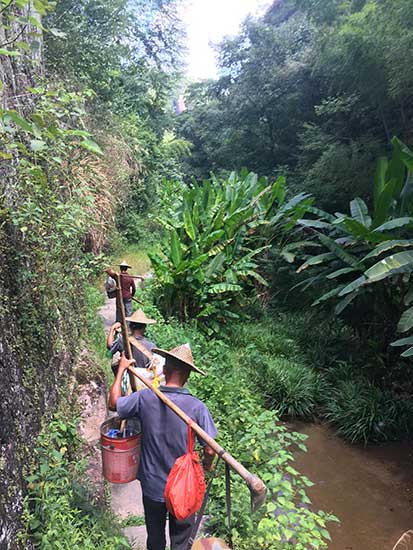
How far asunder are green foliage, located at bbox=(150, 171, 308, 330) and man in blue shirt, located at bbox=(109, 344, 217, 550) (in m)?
4.93

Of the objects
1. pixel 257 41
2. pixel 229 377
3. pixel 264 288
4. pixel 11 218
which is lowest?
pixel 229 377

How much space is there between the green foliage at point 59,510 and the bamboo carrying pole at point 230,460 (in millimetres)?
793

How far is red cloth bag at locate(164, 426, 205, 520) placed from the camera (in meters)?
2.05

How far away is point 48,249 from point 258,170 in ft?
49.9

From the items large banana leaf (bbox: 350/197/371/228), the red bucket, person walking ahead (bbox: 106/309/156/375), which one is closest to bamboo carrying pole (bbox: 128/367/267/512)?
the red bucket

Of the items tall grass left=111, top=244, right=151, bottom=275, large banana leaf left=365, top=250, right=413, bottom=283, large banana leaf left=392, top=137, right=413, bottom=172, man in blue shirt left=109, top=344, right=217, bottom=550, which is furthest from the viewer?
tall grass left=111, top=244, right=151, bottom=275

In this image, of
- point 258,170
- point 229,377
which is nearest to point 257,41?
point 258,170

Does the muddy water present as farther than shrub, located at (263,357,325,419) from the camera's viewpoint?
No

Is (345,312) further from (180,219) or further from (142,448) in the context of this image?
(142,448)

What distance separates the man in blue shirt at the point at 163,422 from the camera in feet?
7.48

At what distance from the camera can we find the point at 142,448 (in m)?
2.40

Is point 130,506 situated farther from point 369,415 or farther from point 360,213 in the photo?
point 360,213

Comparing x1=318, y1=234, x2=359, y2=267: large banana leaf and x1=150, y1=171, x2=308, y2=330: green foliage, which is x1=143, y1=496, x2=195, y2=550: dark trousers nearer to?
x1=150, y1=171, x2=308, y2=330: green foliage

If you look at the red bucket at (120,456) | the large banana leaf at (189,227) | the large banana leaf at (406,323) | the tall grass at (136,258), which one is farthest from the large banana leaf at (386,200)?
the tall grass at (136,258)
